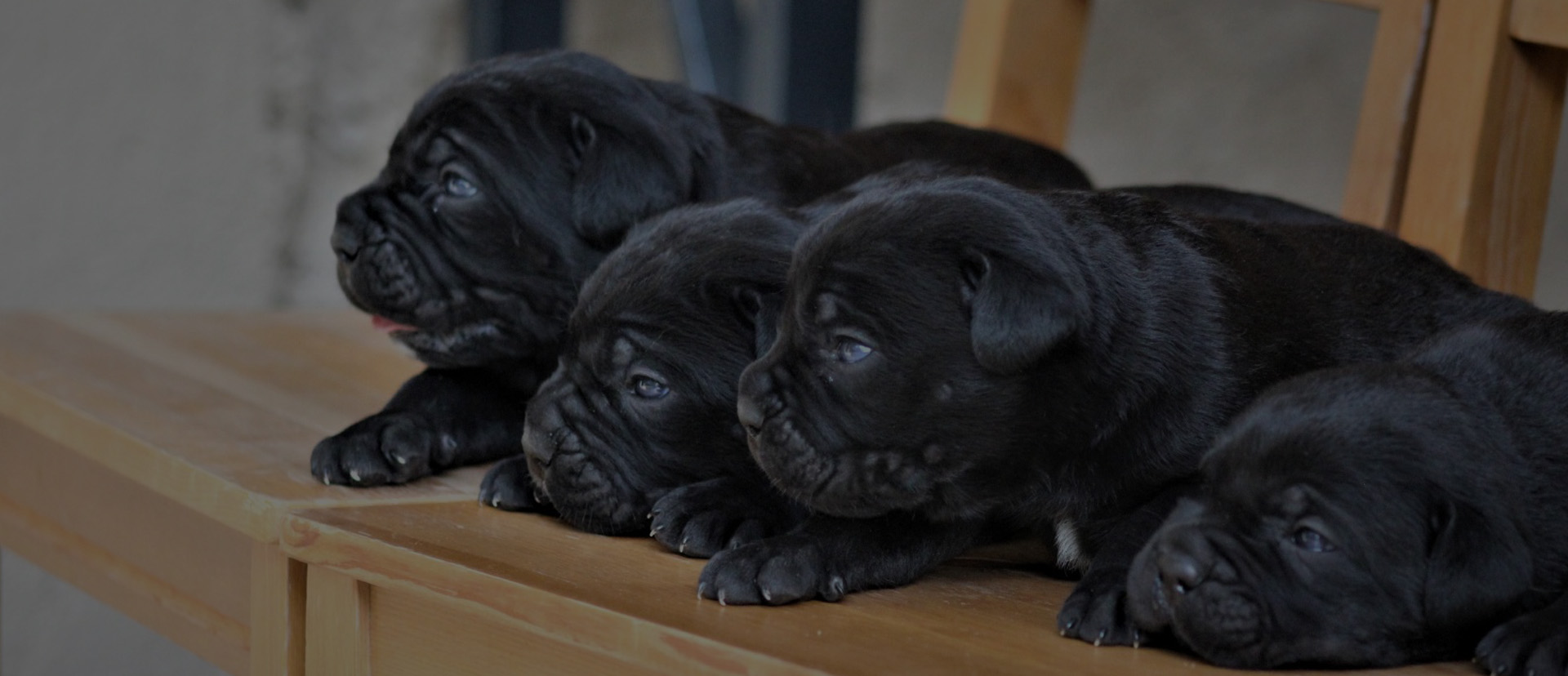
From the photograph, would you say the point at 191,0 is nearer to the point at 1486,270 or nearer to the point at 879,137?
the point at 879,137

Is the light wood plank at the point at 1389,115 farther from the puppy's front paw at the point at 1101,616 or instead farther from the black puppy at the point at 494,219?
the puppy's front paw at the point at 1101,616

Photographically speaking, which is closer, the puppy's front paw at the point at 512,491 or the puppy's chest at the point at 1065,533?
the puppy's chest at the point at 1065,533

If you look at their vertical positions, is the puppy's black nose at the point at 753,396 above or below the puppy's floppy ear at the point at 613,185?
below

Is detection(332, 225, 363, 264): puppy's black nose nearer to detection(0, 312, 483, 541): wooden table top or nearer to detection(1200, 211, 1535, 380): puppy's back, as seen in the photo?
detection(0, 312, 483, 541): wooden table top

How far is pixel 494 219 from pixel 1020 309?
1134mm

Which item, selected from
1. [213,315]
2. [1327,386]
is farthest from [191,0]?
[1327,386]

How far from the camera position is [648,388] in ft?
7.74

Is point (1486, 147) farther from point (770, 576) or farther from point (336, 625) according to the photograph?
point (336, 625)

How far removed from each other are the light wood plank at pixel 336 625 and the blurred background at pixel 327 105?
2725 mm

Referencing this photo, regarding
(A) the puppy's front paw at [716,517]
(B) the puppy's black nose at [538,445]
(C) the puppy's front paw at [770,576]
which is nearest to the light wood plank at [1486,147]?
(A) the puppy's front paw at [716,517]

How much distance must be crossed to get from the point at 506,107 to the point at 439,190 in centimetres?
18

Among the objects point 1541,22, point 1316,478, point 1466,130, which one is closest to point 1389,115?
point 1466,130

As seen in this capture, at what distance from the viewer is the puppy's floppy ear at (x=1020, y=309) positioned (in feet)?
6.37

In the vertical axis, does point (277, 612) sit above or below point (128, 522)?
above
